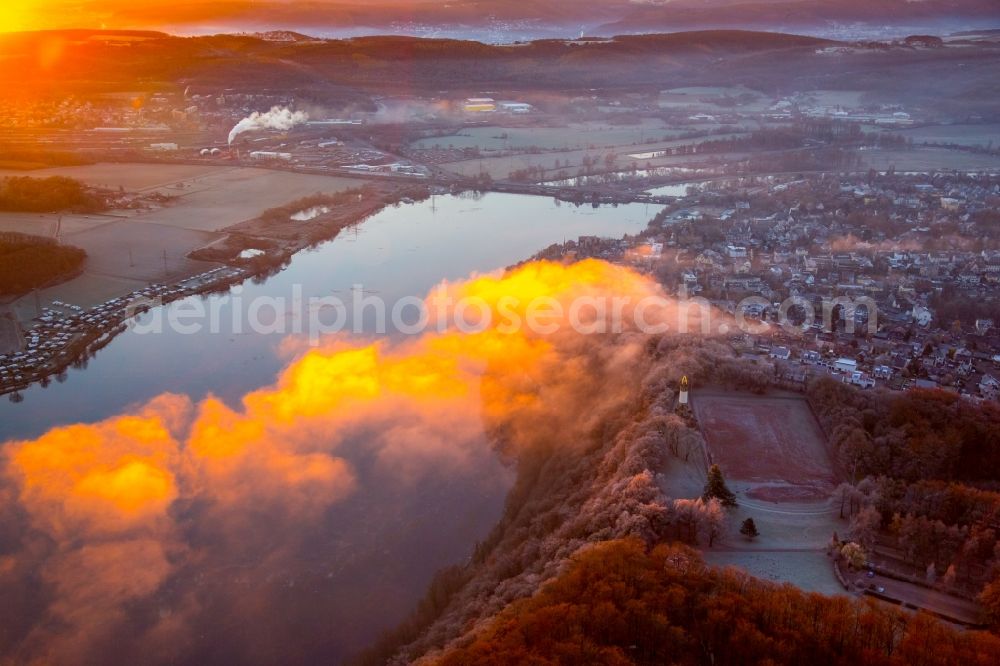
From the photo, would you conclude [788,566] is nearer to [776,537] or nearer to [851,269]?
[776,537]

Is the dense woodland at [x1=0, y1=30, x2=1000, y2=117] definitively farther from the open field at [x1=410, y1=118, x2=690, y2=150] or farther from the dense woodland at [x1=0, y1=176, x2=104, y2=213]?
the dense woodland at [x1=0, y1=176, x2=104, y2=213]

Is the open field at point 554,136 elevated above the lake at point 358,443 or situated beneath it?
elevated above

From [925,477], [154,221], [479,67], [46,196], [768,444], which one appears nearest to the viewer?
[925,477]

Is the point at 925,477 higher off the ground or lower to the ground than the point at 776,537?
higher

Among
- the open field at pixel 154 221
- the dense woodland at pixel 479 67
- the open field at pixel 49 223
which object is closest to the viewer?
the open field at pixel 154 221

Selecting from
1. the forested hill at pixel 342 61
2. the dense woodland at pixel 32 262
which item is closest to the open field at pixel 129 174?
the dense woodland at pixel 32 262

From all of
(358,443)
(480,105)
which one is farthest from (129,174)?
(358,443)

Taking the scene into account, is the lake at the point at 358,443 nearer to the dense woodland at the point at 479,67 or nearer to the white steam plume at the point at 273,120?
the white steam plume at the point at 273,120

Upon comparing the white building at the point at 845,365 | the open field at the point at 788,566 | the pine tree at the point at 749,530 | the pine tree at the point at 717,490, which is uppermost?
the white building at the point at 845,365

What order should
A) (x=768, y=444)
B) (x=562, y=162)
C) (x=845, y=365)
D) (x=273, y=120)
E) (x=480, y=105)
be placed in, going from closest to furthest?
1. (x=768, y=444)
2. (x=845, y=365)
3. (x=562, y=162)
4. (x=273, y=120)
5. (x=480, y=105)
